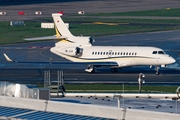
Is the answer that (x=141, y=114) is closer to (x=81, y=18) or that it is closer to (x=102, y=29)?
(x=102, y=29)

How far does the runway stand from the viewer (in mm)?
66875

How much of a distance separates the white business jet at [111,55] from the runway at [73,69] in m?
1.11

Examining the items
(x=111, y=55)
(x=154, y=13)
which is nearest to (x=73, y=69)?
(x=111, y=55)

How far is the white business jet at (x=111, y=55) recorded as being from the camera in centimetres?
7044

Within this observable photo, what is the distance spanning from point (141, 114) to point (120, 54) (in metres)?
41.8

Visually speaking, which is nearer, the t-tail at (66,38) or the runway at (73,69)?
the runway at (73,69)

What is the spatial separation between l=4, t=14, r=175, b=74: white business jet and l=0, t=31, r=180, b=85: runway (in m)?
1.11

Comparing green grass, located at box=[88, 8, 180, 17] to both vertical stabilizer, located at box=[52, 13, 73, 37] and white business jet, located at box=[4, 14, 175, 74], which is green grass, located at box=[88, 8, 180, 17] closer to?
vertical stabilizer, located at box=[52, 13, 73, 37]

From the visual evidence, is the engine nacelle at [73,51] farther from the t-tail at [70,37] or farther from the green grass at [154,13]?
the green grass at [154,13]

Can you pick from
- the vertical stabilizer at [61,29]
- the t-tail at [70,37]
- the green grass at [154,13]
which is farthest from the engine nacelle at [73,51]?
the green grass at [154,13]

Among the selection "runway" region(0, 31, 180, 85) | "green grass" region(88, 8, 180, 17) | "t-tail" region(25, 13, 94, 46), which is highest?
"green grass" region(88, 8, 180, 17)

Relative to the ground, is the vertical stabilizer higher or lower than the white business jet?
higher

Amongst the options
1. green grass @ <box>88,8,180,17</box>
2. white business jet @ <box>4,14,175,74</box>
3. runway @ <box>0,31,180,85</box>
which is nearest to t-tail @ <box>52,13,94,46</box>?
white business jet @ <box>4,14,175,74</box>

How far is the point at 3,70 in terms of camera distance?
73125mm
